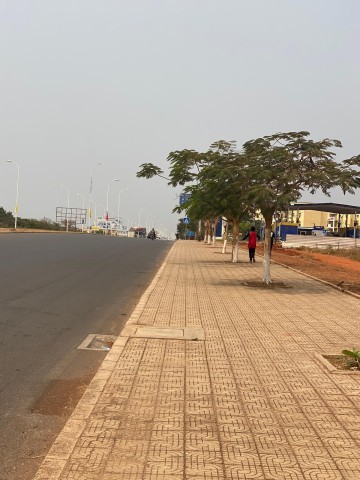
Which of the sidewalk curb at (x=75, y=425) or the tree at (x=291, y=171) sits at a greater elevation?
the tree at (x=291, y=171)

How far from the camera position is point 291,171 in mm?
13773

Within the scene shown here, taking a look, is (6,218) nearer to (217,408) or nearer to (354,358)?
(354,358)

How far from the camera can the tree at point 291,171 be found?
43.8ft

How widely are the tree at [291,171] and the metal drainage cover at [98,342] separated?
240 inches

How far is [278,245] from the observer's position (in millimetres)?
48969

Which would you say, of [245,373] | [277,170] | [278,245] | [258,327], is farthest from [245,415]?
[278,245]

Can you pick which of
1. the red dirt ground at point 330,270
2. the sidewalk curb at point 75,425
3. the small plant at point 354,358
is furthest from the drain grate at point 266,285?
the sidewalk curb at point 75,425

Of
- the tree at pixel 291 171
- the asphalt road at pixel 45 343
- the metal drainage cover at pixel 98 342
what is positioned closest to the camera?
the asphalt road at pixel 45 343

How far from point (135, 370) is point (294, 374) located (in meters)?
1.76

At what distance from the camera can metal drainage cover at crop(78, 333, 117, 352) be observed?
7657 mm

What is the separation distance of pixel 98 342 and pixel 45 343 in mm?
761

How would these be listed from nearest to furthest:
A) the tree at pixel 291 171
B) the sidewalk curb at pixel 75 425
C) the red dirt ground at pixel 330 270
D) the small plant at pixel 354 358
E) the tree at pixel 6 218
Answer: the sidewalk curb at pixel 75 425 → the small plant at pixel 354 358 → the tree at pixel 291 171 → the red dirt ground at pixel 330 270 → the tree at pixel 6 218

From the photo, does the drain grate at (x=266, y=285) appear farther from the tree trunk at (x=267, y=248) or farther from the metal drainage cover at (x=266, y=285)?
the tree trunk at (x=267, y=248)

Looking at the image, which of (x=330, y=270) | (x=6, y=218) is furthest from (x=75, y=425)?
(x=6, y=218)
